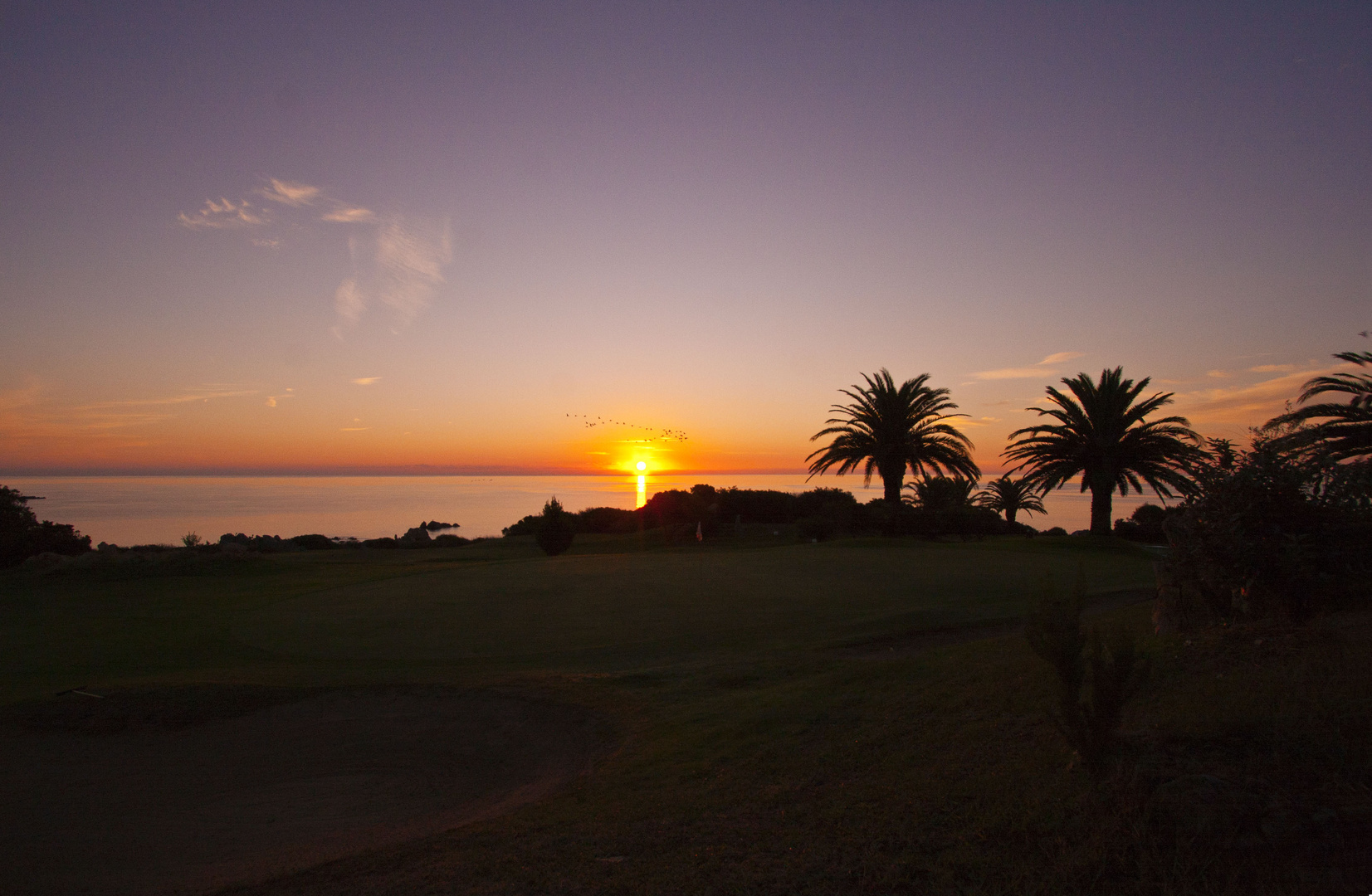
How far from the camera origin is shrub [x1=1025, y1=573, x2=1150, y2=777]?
4809mm

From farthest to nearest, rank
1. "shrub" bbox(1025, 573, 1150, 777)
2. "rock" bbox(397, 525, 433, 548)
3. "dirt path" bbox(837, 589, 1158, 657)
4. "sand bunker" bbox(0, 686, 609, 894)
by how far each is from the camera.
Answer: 1. "rock" bbox(397, 525, 433, 548)
2. "dirt path" bbox(837, 589, 1158, 657)
3. "sand bunker" bbox(0, 686, 609, 894)
4. "shrub" bbox(1025, 573, 1150, 777)

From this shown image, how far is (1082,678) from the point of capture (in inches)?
197

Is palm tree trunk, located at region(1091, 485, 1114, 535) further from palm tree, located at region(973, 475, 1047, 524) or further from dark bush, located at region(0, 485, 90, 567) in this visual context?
dark bush, located at region(0, 485, 90, 567)

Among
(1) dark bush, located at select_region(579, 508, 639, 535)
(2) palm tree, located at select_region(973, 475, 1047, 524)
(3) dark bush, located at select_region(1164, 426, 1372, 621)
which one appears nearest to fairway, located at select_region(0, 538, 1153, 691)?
(3) dark bush, located at select_region(1164, 426, 1372, 621)

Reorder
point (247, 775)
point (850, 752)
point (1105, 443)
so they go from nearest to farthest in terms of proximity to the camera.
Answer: point (850, 752)
point (247, 775)
point (1105, 443)

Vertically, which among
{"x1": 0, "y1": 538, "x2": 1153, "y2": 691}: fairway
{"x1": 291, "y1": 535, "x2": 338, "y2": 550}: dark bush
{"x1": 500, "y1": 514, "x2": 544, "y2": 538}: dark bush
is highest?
{"x1": 500, "y1": 514, "x2": 544, "y2": 538}: dark bush

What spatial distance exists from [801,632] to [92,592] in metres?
21.3

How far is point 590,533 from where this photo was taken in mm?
52188

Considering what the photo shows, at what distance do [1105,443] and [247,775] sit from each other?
3188 centimetres

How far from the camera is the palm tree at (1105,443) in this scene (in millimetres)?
30422

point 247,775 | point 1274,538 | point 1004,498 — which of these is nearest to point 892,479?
point 1004,498

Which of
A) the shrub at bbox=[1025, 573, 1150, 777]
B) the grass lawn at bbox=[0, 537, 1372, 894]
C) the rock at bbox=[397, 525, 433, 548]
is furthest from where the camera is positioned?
the rock at bbox=[397, 525, 433, 548]

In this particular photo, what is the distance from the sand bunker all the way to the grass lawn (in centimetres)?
72

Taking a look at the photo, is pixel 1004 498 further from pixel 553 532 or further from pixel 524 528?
pixel 524 528
